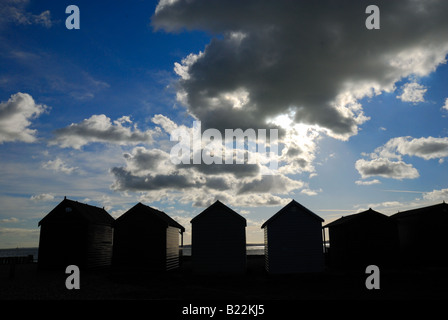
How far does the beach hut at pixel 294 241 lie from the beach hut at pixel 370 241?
14.3 feet

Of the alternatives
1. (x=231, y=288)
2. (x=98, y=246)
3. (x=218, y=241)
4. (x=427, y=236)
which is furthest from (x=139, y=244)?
(x=427, y=236)

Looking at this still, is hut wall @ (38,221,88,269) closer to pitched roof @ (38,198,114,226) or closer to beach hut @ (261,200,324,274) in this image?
pitched roof @ (38,198,114,226)

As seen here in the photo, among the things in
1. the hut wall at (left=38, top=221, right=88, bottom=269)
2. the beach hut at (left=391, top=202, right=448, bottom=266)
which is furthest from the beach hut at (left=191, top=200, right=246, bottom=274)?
the beach hut at (left=391, top=202, right=448, bottom=266)

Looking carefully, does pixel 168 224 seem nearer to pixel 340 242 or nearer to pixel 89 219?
pixel 89 219

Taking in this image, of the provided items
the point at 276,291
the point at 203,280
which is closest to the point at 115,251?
the point at 203,280

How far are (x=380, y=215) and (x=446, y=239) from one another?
7.48 m

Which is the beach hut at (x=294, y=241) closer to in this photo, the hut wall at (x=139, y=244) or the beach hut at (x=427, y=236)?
the beach hut at (x=427, y=236)

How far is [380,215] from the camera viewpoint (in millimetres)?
30734

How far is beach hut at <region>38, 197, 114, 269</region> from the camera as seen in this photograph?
3088 centimetres

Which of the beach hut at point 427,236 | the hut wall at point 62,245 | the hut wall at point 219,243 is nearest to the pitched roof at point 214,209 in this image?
the hut wall at point 219,243

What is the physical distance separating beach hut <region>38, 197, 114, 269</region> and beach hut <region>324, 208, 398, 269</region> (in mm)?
21502

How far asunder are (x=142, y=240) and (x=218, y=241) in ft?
22.0

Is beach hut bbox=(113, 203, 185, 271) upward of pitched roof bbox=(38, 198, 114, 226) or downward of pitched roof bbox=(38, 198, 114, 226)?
downward

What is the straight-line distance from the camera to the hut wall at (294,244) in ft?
91.2
